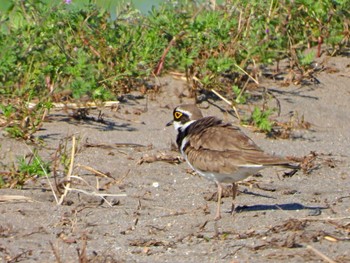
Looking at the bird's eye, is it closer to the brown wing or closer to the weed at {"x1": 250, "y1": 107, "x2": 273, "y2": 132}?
the brown wing

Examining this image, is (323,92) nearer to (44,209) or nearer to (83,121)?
(83,121)

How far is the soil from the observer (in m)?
6.06

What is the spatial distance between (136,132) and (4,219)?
286 cm

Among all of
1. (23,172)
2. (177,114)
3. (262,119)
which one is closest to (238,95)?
(262,119)

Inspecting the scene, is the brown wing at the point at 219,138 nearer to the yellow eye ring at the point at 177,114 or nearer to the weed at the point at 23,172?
the yellow eye ring at the point at 177,114

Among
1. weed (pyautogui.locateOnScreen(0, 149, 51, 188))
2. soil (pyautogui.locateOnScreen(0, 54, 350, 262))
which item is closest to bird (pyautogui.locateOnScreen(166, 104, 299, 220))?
soil (pyautogui.locateOnScreen(0, 54, 350, 262))

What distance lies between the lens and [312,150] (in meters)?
9.18

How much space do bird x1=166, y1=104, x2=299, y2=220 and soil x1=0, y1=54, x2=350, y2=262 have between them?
28cm

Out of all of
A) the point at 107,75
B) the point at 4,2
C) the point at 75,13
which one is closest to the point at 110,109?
the point at 107,75

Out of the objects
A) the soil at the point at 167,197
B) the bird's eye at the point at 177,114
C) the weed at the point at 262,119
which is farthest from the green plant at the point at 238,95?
the bird's eye at the point at 177,114

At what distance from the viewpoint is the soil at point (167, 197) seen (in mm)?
6059

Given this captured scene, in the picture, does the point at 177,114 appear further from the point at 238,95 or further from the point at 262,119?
the point at 238,95

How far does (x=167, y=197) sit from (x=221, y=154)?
71 cm

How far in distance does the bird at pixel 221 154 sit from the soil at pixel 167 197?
0.91 feet
